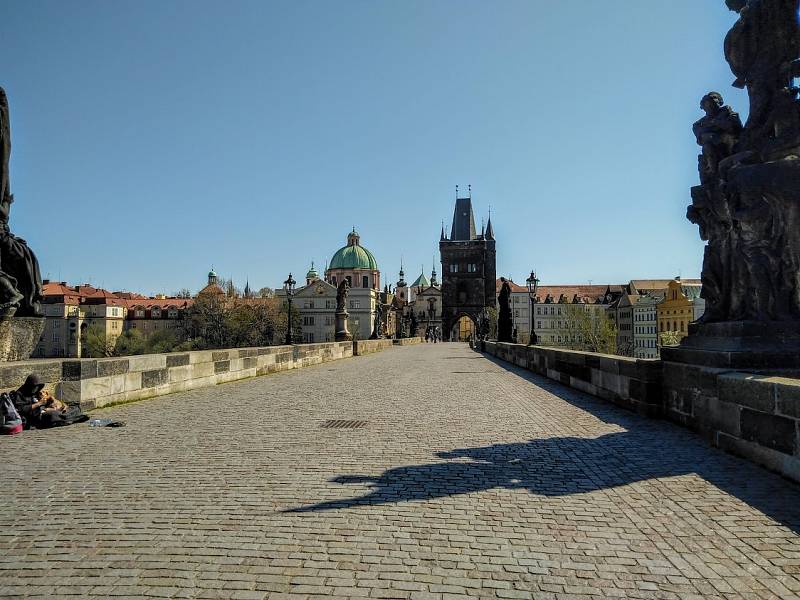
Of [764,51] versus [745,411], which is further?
[764,51]

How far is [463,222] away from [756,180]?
12145 cm

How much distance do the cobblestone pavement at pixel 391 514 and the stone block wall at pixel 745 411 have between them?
0.19 m

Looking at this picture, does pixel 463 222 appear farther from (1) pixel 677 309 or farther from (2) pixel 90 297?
(2) pixel 90 297

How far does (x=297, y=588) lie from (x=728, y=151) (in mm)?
6972

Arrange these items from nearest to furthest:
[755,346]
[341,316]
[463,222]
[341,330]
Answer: [755,346] < [341,330] < [341,316] < [463,222]

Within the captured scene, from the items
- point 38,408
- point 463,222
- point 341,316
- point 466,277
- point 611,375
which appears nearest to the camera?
point 38,408

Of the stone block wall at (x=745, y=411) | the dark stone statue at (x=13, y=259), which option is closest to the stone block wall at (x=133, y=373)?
the dark stone statue at (x=13, y=259)

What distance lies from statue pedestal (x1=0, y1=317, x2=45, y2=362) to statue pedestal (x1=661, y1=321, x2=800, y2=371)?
8.85 meters

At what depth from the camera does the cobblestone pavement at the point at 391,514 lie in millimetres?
2807

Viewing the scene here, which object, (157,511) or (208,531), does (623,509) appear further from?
(157,511)

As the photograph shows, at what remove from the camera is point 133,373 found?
9.79 metres

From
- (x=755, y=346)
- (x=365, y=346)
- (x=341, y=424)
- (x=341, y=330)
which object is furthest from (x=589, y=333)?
(x=341, y=424)

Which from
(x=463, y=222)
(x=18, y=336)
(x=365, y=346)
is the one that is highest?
(x=463, y=222)

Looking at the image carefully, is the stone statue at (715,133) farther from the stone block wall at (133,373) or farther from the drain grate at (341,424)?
the stone block wall at (133,373)
